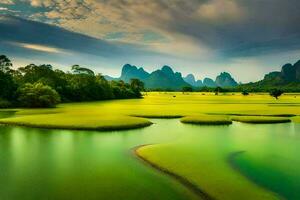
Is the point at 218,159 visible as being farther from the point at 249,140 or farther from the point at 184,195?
the point at 249,140

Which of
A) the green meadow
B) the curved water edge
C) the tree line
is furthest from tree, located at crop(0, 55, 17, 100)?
the curved water edge

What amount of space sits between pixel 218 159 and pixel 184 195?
7627 mm

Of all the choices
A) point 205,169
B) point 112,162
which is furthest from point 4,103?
point 205,169

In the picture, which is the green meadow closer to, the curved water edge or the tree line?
the curved water edge

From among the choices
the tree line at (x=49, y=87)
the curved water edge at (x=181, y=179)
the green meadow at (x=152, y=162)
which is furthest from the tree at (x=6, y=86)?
the curved water edge at (x=181, y=179)

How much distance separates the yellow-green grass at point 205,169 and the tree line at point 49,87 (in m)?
55.1

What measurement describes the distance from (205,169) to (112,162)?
6.31m

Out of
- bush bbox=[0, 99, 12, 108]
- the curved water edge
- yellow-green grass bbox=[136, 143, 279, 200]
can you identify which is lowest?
the curved water edge

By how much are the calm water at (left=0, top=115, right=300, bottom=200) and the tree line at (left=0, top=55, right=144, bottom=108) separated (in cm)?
3881

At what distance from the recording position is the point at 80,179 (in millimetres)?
17766

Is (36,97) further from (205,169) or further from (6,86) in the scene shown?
(205,169)

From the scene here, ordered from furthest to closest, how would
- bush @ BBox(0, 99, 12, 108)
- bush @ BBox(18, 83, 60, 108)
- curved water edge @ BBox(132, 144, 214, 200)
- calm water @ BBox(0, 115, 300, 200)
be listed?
bush @ BBox(18, 83, 60, 108) → bush @ BBox(0, 99, 12, 108) → calm water @ BBox(0, 115, 300, 200) → curved water edge @ BBox(132, 144, 214, 200)

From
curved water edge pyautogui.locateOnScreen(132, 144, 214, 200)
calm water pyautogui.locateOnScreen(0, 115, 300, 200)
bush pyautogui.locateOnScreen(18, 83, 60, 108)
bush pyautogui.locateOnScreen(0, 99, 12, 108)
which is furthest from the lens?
bush pyautogui.locateOnScreen(18, 83, 60, 108)

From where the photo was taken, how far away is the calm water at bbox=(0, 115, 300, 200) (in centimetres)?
1597
